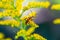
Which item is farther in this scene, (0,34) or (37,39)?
(0,34)

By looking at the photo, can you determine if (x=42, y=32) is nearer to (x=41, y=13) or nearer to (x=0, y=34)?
(x=41, y=13)

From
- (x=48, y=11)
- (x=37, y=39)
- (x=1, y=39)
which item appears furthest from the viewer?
(x=48, y=11)

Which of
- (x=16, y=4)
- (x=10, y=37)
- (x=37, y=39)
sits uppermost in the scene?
(x=16, y=4)

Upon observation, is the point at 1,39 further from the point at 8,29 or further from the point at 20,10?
the point at 20,10

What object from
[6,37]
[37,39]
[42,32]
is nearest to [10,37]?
[6,37]

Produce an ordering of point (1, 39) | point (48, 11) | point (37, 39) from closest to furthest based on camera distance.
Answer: point (37, 39) < point (1, 39) < point (48, 11)

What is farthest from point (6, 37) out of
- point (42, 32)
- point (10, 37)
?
point (42, 32)

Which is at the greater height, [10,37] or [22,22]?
[22,22]

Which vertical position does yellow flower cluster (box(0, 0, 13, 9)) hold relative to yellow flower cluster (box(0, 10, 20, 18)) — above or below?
above

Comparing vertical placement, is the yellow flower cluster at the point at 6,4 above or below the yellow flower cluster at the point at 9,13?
above
